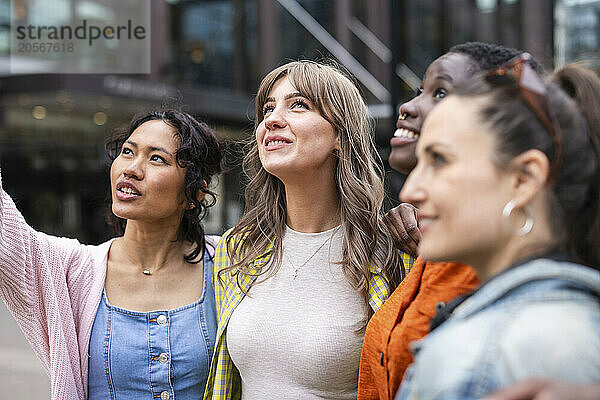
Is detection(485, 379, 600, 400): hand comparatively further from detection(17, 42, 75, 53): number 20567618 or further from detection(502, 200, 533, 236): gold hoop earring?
detection(17, 42, 75, 53): number 20567618

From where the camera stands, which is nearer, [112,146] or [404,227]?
[404,227]

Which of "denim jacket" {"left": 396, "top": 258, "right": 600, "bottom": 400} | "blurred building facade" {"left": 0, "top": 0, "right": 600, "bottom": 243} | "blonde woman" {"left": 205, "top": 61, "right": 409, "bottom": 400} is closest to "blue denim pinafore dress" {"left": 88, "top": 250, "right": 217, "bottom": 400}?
"blonde woman" {"left": 205, "top": 61, "right": 409, "bottom": 400}

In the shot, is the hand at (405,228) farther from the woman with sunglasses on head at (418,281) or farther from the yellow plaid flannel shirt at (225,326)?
the woman with sunglasses on head at (418,281)

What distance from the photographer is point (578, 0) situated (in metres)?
6.38

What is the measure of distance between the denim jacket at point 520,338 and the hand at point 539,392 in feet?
0.06

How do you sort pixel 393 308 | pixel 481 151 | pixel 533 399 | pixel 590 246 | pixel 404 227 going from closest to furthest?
pixel 533 399
pixel 481 151
pixel 590 246
pixel 393 308
pixel 404 227

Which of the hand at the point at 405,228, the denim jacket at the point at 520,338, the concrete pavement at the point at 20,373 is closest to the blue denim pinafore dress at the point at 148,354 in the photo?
the hand at the point at 405,228

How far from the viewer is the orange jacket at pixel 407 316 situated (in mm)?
1696

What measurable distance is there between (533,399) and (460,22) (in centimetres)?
795

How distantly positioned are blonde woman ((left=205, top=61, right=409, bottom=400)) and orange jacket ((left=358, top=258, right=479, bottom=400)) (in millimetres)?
320

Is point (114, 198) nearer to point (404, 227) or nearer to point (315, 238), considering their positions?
point (315, 238)

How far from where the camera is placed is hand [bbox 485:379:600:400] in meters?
1.03

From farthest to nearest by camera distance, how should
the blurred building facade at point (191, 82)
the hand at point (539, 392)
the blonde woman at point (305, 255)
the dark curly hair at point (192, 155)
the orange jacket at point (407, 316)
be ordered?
the blurred building facade at point (191, 82) → the dark curly hair at point (192, 155) → the blonde woman at point (305, 255) → the orange jacket at point (407, 316) → the hand at point (539, 392)

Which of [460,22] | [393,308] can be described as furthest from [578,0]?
[393,308]
